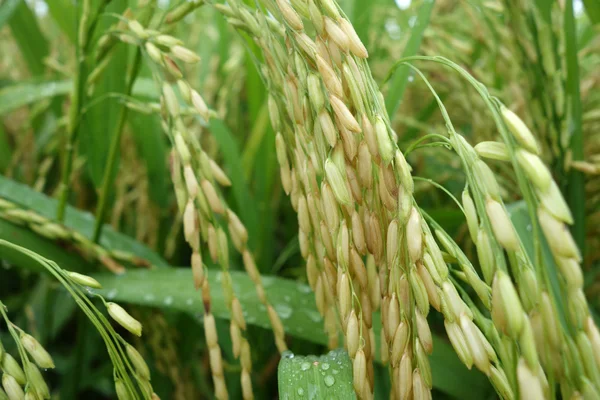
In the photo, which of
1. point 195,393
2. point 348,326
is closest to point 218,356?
point 348,326

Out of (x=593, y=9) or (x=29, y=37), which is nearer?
(x=593, y=9)

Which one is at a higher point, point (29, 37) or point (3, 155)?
point (29, 37)

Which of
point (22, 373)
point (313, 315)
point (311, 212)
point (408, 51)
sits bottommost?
point (313, 315)

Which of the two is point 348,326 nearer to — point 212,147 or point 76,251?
point 76,251

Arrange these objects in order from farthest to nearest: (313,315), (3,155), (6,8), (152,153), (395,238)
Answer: (3,155) < (152,153) < (6,8) < (313,315) < (395,238)

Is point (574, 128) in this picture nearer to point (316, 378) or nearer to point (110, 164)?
point (316, 378)

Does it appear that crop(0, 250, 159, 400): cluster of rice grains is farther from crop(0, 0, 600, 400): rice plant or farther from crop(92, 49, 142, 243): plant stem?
crop(92, 49, 142, 243): plant stem

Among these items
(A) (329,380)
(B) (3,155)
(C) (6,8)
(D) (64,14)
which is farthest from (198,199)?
(B) (3,155)

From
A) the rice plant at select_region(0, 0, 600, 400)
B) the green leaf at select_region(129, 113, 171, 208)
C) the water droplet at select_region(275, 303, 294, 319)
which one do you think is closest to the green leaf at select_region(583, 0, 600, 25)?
the rice plant at select_region(0, 0, 600, 400)

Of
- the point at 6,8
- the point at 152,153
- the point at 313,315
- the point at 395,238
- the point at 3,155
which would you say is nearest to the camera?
the point at 395,238
